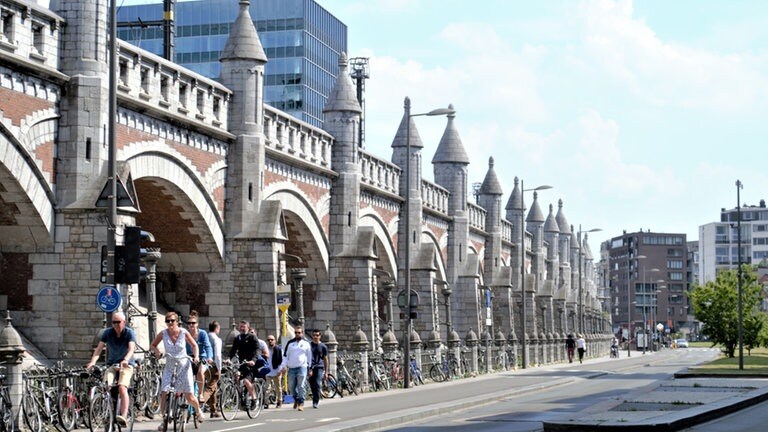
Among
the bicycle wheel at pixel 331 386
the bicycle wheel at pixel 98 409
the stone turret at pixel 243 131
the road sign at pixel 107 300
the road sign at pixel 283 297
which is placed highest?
the stone turret at pixel 243 131

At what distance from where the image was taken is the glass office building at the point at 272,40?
310 ft

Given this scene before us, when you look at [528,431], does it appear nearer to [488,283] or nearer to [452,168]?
[452,168]

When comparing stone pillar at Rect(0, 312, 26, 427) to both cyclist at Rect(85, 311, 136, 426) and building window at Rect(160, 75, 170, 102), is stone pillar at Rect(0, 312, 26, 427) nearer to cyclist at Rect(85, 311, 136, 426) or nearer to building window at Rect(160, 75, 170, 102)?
cyclist at Rect(85, 311, 136, 426)

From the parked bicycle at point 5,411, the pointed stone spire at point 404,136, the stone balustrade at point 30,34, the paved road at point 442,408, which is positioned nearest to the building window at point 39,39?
the stone balustrade at point 30,34

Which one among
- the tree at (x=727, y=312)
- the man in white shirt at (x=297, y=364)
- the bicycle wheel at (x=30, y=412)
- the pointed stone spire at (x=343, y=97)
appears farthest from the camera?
the tree at (x=727, y=312)

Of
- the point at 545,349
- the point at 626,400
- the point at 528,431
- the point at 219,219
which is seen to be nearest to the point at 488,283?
the point at 545,349

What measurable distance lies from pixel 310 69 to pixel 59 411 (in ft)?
258

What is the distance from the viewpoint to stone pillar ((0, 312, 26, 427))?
1933 cm

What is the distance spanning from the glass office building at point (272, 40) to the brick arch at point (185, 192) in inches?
2359

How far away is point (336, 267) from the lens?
4372cm

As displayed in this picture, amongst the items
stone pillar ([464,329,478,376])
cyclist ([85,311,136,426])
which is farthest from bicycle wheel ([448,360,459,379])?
cyclist ([85,311,136,426])

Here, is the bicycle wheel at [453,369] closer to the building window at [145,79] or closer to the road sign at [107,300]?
the building window at [145,79]

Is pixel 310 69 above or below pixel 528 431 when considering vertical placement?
above

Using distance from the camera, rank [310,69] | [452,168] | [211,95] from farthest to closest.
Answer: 1. [310,69]
2. [452,168]
3. [211,95]
